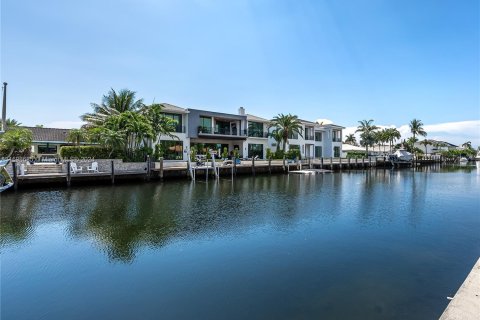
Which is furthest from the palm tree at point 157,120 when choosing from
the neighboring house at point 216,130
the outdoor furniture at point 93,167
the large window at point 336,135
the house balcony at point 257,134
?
the large window at point 336,135

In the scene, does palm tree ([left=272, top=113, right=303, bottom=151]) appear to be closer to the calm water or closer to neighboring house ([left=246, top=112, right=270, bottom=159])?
neighboring house ([left=246, top=112, right=270, bottom=159])

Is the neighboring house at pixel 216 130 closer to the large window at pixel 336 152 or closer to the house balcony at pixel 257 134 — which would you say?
the house balcony at pixel 257 134

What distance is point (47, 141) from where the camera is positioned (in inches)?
1535

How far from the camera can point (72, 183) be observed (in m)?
24.8

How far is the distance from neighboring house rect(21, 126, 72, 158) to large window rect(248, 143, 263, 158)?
86.3 ft

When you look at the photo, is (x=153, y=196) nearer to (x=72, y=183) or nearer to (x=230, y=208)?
(x=230, y=208)

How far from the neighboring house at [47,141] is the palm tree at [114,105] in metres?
6.38

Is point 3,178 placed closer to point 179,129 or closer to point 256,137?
point 179,129

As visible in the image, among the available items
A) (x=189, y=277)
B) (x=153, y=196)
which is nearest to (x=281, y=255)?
(x=189, y=277)

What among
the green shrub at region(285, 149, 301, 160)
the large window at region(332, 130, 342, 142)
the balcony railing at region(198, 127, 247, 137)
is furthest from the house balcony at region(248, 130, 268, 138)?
the large window at region(332, 130, 342, 142)

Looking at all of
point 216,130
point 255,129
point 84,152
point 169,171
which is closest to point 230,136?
point 216,130

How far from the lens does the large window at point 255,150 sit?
49.2 meters

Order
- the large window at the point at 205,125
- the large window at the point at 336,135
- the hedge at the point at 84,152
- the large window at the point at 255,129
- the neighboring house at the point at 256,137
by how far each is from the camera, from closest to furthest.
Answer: the hedge at the point at 84,152, the large window at the point at 205,125, the neighboring house at the point at 256,137, the large window at the point at 255,129, the large window at the point at 336,135

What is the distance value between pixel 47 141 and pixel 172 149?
16.2 meters
